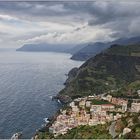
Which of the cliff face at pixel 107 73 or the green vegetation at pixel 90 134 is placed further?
the cliff face at pixel 107 73

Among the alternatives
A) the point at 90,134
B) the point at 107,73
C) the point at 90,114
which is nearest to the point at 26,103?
the point at 90,114

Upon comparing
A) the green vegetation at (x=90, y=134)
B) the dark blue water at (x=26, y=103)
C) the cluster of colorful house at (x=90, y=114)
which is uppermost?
the green vegetation at (x=90, y=134)

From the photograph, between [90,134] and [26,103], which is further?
[26,103]

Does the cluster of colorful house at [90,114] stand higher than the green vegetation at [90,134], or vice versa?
the green vegetation at [90,134]

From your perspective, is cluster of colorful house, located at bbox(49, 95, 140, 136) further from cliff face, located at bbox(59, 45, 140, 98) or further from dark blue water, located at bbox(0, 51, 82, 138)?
cliff face, located at bbox(59, 45, 140, 98)

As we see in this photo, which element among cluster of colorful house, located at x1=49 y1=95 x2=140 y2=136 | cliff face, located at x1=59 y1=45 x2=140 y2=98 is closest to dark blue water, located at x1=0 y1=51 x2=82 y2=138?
cluster of colorful house, located at x1=49 y1=95 x2=140 y2=136

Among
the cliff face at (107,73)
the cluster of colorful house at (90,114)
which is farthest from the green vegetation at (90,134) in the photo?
the cliff face at (107,73)

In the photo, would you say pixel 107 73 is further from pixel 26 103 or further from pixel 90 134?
pixel 90 134

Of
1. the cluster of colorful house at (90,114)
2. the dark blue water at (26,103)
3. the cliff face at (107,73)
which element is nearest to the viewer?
the cluster of colorful house at (90,114)

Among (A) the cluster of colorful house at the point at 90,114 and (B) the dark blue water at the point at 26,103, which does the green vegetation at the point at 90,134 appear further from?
(B) the dark blue water at the point at 26,103
